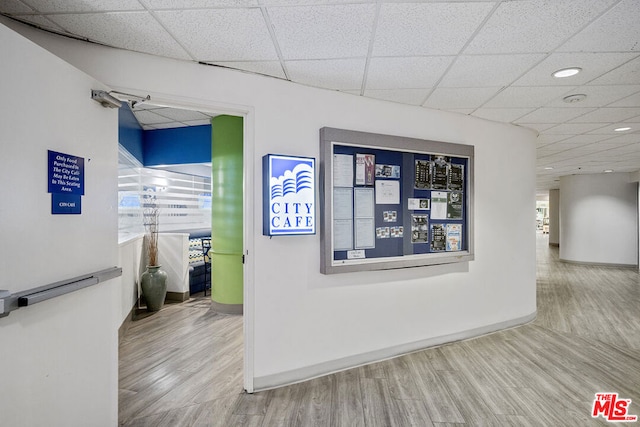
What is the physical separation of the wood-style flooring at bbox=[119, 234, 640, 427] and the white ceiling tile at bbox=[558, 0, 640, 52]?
256 centimetres

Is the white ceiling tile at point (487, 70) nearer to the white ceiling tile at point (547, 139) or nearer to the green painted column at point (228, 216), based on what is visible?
the white ceiling tile at point (547, 139)

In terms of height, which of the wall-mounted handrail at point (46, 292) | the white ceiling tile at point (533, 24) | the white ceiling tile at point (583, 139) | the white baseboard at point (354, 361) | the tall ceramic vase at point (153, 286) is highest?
the white ceiling tile at point (533, 24)

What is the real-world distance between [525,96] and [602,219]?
8230 millimetres

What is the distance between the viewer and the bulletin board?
2.94 meters

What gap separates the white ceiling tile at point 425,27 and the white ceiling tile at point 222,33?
747mm

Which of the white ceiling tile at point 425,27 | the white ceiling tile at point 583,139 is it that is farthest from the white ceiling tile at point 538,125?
the white ceiling tile at point 425,27

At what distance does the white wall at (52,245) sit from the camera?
1516 mm

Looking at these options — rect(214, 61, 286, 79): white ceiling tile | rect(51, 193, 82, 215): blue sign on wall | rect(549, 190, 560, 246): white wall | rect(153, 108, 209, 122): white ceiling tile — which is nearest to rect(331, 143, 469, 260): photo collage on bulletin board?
rect(214, 61, 286, 79): white ceiling tile

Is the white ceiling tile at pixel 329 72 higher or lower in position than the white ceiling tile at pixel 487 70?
higher

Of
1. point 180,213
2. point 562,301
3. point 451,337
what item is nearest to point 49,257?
point 451,337

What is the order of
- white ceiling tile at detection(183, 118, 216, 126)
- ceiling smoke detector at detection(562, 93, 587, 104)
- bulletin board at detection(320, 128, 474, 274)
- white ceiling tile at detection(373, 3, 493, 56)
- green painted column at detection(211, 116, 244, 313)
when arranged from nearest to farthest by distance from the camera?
white ceiling tile at detection(373, 3, 493, 56)
bulletin board at detection(320, 128, 474, 274)
ceiling smoke detector at detection(562, 93, 587, 104)
green painted column at detection(211, 116, 244, 313)
white ceiling tile at detection(183, 118, 216, 126)

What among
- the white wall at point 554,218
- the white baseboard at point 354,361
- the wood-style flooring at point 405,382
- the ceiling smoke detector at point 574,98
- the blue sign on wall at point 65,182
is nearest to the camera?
the blue sign on wall at point 65,182

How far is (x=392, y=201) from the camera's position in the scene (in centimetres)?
324

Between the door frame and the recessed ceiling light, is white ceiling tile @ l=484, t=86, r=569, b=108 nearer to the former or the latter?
the recessed ceiling light
